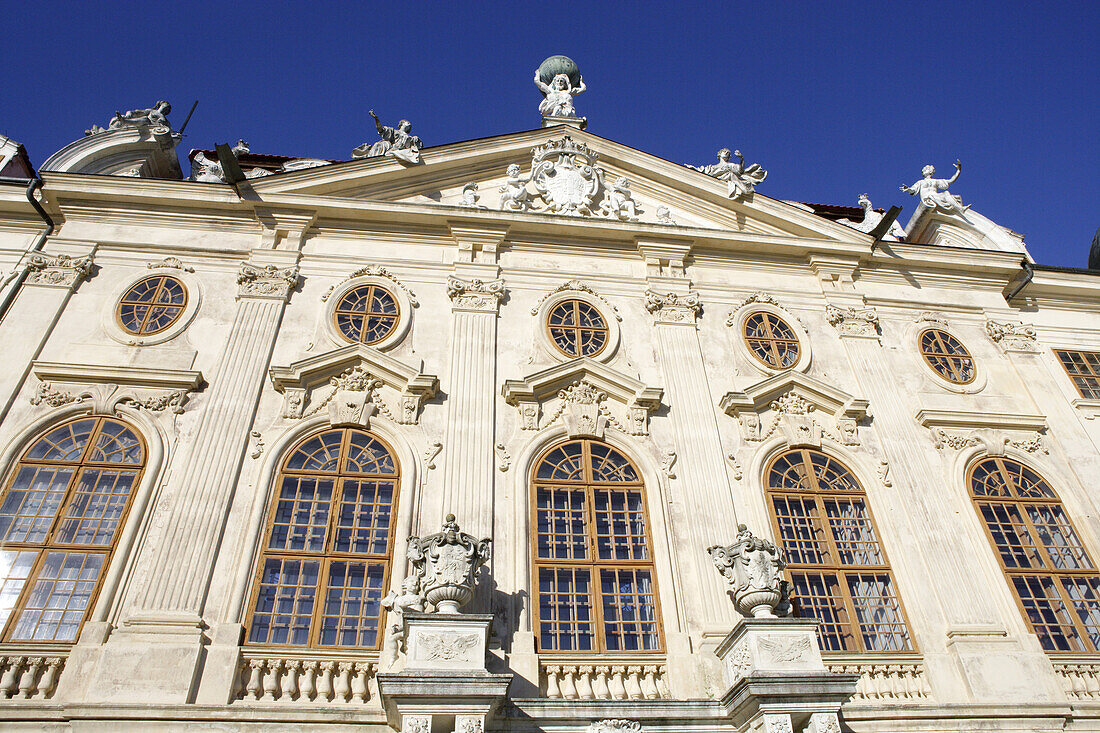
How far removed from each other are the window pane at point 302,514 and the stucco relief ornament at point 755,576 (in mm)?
5590

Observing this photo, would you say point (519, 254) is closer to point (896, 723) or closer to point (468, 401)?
point (468, 401)

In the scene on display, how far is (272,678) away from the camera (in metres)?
9.78

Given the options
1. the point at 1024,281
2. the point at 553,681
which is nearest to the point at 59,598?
the point at 553,681

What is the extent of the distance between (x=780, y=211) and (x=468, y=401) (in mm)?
8250

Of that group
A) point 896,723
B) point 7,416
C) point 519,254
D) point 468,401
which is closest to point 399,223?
point 519,254

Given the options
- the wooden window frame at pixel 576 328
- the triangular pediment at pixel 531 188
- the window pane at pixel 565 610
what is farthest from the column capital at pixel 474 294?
the window pane at pixel 565 610

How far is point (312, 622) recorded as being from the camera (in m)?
10.5

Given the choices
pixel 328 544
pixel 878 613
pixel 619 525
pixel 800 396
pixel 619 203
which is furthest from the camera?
pixel 619 203

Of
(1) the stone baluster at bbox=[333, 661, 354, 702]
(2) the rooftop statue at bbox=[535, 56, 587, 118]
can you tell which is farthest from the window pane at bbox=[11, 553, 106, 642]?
(2) the rooftop statue at bbox=[535, 56, 587, 118]

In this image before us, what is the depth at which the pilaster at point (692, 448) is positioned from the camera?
11.4 meters

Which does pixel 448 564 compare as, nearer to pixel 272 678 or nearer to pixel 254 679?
pixel 272 678

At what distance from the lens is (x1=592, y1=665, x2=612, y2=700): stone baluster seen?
1020cm

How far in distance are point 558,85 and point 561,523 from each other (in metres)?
11.4

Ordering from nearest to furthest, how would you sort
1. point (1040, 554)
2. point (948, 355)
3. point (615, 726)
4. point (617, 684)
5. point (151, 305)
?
point (615, 726), point (617, 684), point (1040, 554), point (151, 305), point (948, 355)
